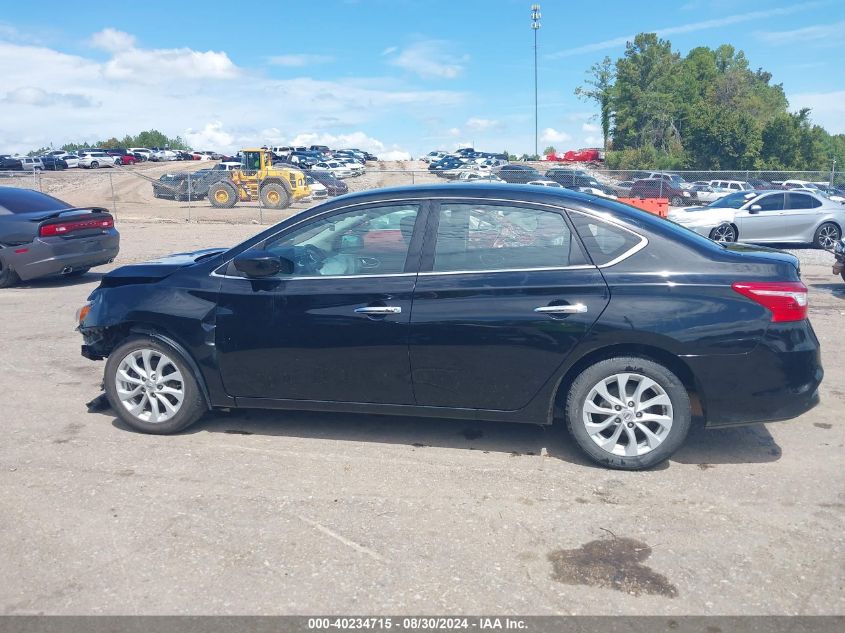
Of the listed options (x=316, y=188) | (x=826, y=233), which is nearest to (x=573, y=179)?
(x=316, y=188)

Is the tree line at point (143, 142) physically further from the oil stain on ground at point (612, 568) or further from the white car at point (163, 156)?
the oil stain on ground at point (612, 568)

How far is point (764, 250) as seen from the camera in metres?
5.19

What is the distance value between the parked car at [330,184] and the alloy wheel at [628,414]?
3141 centimetres

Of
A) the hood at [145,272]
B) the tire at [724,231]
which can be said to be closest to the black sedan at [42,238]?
the hood at [145,272]

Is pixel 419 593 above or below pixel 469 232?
below

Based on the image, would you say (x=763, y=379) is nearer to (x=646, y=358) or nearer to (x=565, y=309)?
(x=646, y=358)

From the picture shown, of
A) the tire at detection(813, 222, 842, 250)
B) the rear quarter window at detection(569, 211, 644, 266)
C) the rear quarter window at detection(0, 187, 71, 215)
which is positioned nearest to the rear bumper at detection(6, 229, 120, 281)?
the rear quarter window at detection(0, 187, 71, 215)

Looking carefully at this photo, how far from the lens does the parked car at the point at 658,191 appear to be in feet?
97.5

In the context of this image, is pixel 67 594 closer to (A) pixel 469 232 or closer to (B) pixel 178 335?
(B) pixel 178 335

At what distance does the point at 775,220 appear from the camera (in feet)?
57.7

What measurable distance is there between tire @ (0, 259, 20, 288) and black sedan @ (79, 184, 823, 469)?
23.5 feet

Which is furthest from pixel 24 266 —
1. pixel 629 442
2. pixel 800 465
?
pixel 800 465

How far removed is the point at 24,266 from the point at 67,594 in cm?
901

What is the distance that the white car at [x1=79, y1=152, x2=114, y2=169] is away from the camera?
6550cm
